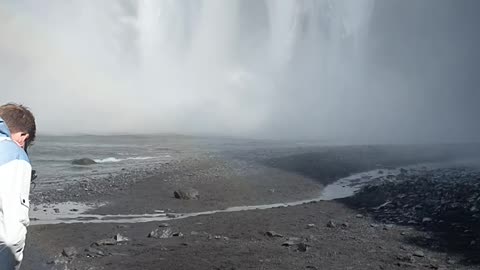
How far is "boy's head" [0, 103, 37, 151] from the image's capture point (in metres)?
3.69

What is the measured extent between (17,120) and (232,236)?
455 inches

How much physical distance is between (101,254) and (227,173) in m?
16.7

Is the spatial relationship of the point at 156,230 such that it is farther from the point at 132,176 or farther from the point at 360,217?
the point at 132,176

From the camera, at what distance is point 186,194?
21.5 metres

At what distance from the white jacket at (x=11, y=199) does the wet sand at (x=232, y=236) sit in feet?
27.5

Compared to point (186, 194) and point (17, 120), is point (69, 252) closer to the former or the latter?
point (186, 194)

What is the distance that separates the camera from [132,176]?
27.5 meters

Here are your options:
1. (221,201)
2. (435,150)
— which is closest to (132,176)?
(221,201)

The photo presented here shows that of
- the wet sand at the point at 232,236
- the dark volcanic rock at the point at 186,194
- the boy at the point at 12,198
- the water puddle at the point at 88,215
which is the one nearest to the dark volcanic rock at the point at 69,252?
the wet sand at the point at 232,236

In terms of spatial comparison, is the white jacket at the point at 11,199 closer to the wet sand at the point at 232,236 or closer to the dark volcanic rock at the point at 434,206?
the wet sand at the point at 232,236

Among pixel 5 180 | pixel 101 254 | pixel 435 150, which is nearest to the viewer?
pixel 5 180

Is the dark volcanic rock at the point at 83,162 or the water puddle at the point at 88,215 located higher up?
the dark volcanic rock at the point at 83,162

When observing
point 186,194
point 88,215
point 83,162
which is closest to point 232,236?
point 88,215

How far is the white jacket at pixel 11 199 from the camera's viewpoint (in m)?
3.41
